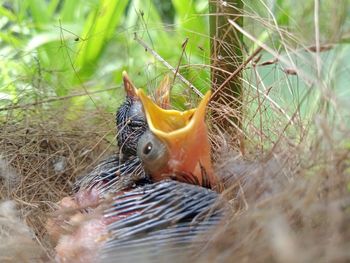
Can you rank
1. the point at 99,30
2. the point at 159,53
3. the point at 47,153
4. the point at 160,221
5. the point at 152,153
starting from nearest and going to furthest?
the point at 160,221 → the point at 152,153 → the point at 47,153 → the point at 159,53 → the point at 99,30

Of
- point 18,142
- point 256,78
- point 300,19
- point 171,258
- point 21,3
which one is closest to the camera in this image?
point 171,258

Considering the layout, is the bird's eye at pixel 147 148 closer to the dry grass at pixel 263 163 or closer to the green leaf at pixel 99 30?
the dry grass at pixel 263 163

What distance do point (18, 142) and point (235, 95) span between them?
11.8 inches

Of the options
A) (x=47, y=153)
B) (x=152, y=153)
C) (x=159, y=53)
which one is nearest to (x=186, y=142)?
(x=152, y=153)

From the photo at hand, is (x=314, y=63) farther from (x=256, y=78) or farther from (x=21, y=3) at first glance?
(x=21, y=3)

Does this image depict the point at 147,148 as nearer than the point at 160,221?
No

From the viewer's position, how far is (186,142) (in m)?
0.61

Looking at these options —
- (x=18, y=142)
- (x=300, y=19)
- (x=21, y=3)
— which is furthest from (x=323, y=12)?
(x=21, y=3)

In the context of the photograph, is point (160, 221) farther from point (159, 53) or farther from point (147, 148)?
point (159, 53)

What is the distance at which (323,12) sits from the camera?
2.03 ft

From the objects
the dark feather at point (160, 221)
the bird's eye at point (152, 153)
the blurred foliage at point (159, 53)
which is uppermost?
the blurred foliage at point (159, 53)

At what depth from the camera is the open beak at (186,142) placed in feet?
2.00

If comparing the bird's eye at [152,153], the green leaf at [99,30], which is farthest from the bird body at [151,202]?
the green leaf at [99,30]

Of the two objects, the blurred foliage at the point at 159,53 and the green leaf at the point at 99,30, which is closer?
the blurred foliage at the point at 159,53
